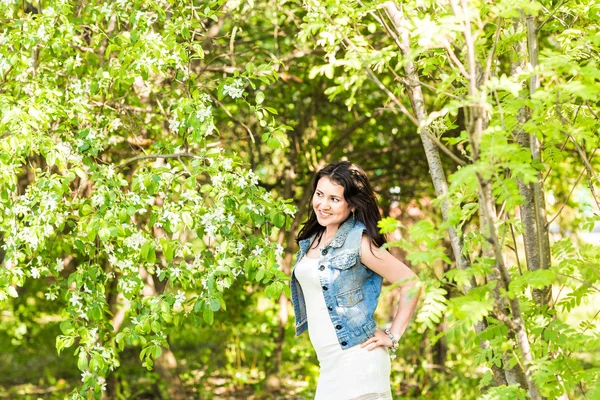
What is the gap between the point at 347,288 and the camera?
317 centimetres

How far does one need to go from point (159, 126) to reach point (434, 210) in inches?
120

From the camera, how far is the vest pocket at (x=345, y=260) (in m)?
3.15

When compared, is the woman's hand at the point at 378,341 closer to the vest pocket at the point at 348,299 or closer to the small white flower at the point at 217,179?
the vest pocket at the point at 348,299

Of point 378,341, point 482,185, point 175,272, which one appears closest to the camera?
point 482,185

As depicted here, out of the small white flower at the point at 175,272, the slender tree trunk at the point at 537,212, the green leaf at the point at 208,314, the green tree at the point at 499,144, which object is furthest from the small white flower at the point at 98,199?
the slender tree trunk at the point at 537,212

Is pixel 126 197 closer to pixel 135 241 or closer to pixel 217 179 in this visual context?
pixel 135 241

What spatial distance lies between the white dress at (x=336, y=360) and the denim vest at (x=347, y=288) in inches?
1.3

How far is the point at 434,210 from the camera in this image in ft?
23.5

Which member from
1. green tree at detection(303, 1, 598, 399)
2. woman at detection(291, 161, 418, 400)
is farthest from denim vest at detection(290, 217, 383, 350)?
green tree at detection(303, 1, 598, 399)

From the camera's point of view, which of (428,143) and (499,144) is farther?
(428,143)

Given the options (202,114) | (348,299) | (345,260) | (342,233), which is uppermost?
(202,114)

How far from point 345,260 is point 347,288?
0.11 meters

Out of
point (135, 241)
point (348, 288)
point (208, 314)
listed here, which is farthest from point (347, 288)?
point (135, 241)

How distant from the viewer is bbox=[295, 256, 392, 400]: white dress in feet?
10.0
